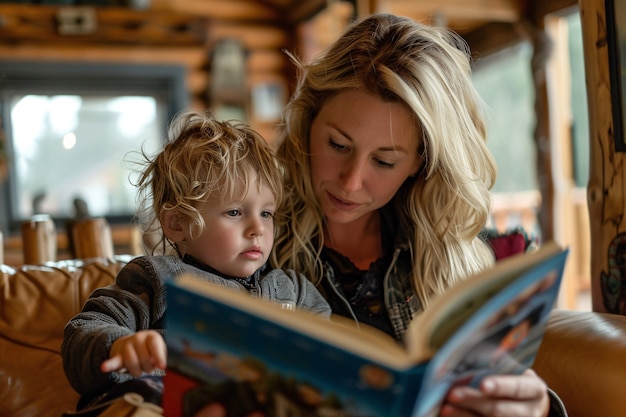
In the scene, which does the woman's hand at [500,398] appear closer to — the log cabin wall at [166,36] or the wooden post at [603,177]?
the wooden post at [603,177]

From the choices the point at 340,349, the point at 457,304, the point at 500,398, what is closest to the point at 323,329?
the point at 340,349

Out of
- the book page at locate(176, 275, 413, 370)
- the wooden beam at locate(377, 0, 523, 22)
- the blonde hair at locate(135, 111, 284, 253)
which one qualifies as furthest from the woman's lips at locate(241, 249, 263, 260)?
the wooden beam at locate(377, 0, 523, 22)

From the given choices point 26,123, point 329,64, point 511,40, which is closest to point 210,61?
point 26,123

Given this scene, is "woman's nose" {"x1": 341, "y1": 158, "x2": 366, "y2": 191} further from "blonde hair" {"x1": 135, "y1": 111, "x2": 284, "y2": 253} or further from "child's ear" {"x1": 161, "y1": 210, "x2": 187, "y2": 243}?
"child's ear" {"x1": 161, "y1": 210, "x2": 187, "y2": 243}

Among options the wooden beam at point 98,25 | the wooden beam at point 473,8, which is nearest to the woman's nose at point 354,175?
the wooden beam at point 473,8

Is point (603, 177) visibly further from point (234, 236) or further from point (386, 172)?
point (234, 236)

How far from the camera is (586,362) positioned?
143 cm

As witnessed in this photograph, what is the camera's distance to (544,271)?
889 millimetres

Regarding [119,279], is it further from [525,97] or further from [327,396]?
[525,97]

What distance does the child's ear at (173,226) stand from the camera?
1.43m

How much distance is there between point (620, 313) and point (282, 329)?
1.29 m

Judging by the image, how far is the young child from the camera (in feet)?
4.14

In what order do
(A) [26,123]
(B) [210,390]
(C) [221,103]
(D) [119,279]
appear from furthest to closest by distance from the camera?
1. (C) [221,103]
2. (A) [26,123]
3. (D) [119,279]
4. (B) [210,390]

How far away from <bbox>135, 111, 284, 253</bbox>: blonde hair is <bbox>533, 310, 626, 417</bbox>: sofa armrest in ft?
2.45
